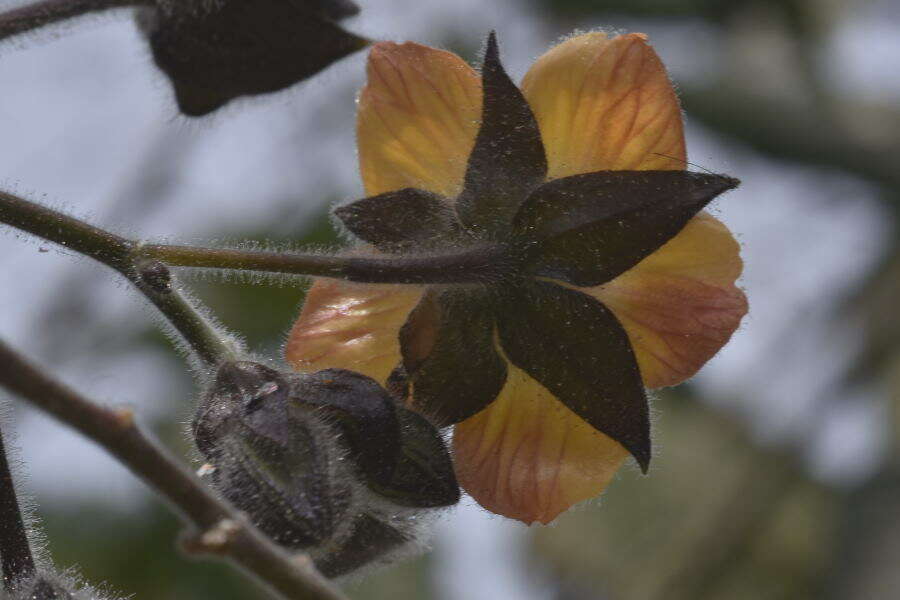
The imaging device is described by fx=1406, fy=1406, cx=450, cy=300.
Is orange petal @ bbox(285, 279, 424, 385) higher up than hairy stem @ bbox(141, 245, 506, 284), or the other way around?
hairy stem @ bbox(141, 245, 506, 284)

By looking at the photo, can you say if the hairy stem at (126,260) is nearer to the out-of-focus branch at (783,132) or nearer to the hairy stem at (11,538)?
the hairy stem at (11,538)

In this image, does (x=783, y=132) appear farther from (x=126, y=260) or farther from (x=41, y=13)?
(x=126, y=260)

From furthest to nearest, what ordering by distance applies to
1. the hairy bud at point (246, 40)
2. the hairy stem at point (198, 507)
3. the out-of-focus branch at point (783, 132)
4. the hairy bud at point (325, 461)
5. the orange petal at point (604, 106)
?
the out-of-focus branch at point (783, 132) < the hairy bud at point (246, 40) < the orange petal at point (604, 106) < the hairy bud at point (325, 461) < the hairy stem at point (198, 507)

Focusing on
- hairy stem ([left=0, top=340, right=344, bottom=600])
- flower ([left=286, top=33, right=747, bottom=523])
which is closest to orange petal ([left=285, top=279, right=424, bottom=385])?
flower ([left=286, top=33, right=747, bottom=523])

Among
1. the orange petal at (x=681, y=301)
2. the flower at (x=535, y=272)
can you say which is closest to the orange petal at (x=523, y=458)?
the flower at (x=535, y=272)

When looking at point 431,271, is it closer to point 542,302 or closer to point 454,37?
point 542,302

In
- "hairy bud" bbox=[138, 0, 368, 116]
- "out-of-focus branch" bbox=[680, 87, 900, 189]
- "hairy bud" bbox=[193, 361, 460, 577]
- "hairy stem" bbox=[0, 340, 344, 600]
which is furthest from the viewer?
"out-of-focus branch" bbox=[680, 87, 900, 189]

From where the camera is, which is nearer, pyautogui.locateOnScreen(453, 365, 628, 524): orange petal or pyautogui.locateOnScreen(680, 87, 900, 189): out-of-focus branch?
pyautogui.locateOnScreen(453, 365, 628, 524): orange petal

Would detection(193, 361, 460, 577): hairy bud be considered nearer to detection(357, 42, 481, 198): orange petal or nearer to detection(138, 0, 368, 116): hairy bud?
detection(357, 42, 481, 198): orange petal
